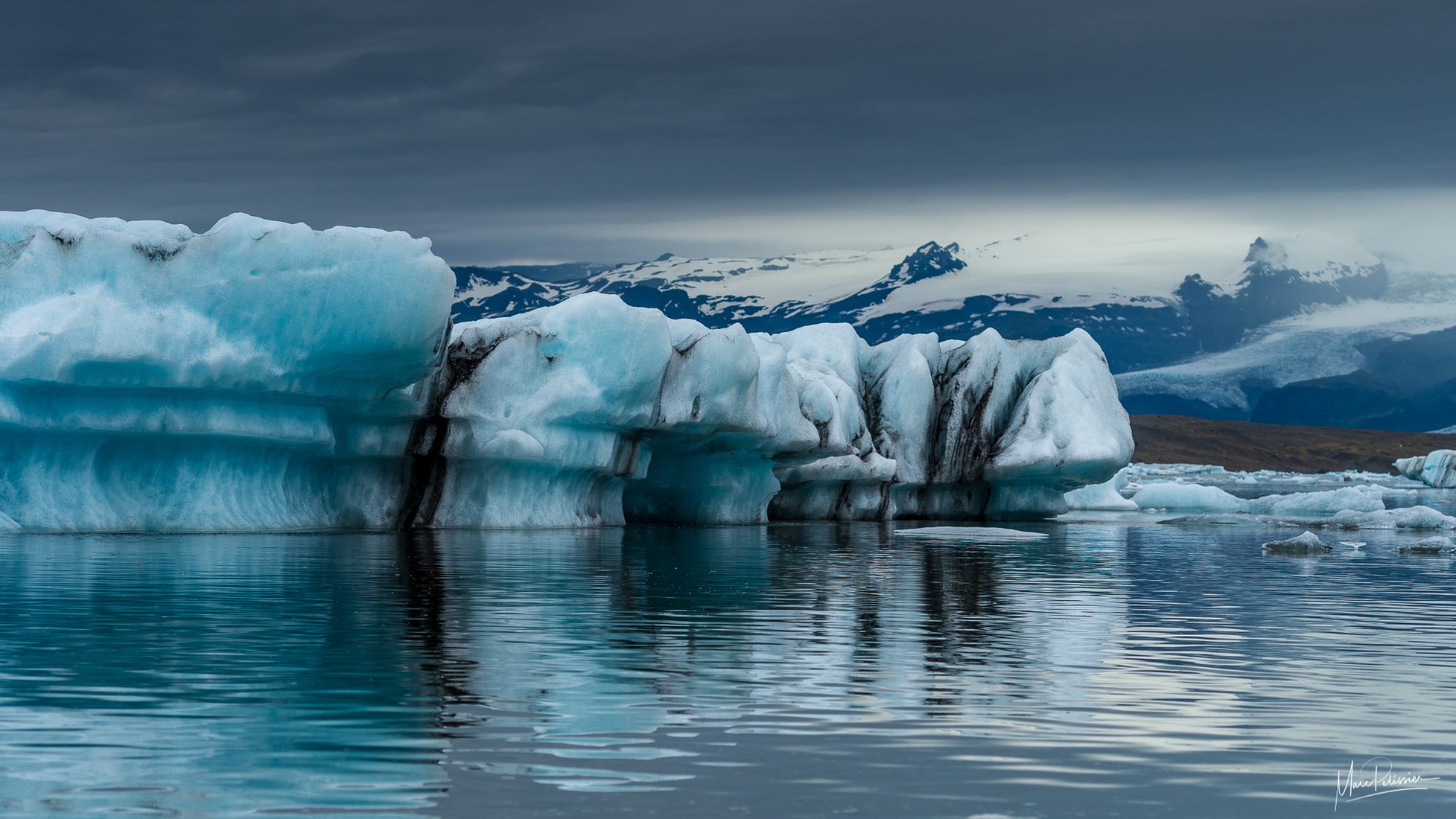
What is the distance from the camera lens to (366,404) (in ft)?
96.7

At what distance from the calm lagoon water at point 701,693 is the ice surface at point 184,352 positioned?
6.14 m

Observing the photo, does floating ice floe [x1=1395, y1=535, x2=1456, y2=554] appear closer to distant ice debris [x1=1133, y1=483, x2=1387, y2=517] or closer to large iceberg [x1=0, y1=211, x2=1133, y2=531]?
large iceberg [x1=0, y1=211, x2=1133, y2=531]

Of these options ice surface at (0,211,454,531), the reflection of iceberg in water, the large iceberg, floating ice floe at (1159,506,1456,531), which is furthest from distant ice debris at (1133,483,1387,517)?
the reflection of iceberg in water

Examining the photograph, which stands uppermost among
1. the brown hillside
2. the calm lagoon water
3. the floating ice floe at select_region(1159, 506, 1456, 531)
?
the brown hillside

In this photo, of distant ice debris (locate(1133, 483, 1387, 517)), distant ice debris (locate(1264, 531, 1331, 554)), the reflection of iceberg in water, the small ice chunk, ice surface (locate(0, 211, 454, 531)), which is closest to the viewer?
the reflection of iceberg in water

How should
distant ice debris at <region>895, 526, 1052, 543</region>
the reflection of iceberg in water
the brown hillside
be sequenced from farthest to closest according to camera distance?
the brown hillside < distant ice debris at <region>895, 526, 1052, 543</region> < the reflection of iceberg in water

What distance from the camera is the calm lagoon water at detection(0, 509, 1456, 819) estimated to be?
23.7 feet

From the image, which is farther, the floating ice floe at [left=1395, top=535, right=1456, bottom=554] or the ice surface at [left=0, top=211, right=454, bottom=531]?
the floating ice floe at [left=1395, top=535, right=1456, bottom=554]

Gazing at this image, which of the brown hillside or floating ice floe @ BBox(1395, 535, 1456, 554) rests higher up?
the brown hillside

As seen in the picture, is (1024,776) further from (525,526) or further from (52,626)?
(525,526)

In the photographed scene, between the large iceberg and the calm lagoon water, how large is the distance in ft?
21.3

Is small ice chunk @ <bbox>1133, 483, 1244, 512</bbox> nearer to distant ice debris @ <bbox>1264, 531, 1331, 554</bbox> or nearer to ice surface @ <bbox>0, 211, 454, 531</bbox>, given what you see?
distant ice debris @ <bbox>1264, 531, 1331, 554</bbox>

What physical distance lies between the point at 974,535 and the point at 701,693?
2411 centimetres

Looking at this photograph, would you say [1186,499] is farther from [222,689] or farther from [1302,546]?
[222,689]
